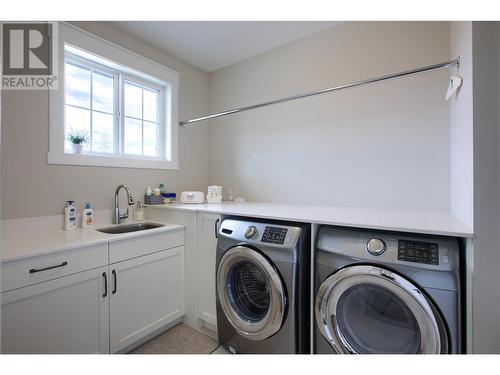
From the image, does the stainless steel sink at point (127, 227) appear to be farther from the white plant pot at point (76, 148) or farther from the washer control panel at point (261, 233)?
the washer control panel at point (261, 233)

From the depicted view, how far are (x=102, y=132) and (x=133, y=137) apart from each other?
0.27 meters

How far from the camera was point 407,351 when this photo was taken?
104cm

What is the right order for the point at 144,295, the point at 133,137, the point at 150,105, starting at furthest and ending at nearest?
the point at 150,105 < the point at 133,137 < the point at 144,295

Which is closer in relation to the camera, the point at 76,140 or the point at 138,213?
the point at 76,140

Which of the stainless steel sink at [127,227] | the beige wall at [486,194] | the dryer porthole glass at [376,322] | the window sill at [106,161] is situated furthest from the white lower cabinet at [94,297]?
the beige wall at [486,194]

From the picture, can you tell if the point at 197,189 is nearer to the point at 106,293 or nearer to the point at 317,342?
the point at 106,293

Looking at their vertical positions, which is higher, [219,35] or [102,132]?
[219,35]

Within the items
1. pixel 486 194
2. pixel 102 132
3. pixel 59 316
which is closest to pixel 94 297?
pixel 59 316

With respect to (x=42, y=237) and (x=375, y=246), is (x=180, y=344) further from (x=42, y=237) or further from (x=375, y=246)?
(x=375, y=246)

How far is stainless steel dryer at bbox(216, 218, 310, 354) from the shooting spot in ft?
4.11

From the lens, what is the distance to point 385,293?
1.06 metres

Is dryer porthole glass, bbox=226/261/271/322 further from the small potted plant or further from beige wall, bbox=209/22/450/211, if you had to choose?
the small potted plant

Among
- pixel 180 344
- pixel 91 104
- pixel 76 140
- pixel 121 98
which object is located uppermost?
pixel 121 98

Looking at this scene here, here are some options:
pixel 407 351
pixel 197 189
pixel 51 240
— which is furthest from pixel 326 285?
pixel 197 189
